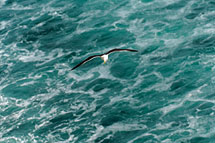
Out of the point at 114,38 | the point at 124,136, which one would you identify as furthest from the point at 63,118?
the point at 114,38

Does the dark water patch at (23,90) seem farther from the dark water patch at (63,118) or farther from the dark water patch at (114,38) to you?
the dark water patch at (114,38)

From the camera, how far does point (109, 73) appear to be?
211 ft

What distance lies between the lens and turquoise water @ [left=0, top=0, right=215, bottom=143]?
54.1m

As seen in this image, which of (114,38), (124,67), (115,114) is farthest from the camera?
(114,38)

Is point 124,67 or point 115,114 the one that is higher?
point 124,67

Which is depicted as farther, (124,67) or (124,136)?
(124,67)

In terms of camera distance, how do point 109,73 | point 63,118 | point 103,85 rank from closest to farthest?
point 63,118 → point 103,85 → point 109,73

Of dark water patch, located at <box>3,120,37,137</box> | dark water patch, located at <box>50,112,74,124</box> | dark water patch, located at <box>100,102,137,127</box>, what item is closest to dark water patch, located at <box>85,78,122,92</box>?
dark water patch, located at <box>100,102,137,127</box>

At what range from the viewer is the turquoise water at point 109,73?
54062 millimetres

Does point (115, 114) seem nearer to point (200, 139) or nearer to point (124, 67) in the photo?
point (124, 67)

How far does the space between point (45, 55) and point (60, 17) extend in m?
13.6

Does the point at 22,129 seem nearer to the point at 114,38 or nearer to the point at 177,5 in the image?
the point at 114,38

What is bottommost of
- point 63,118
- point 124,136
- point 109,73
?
point 124,136

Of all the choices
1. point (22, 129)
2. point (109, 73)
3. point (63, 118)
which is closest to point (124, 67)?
point (109, 73)
